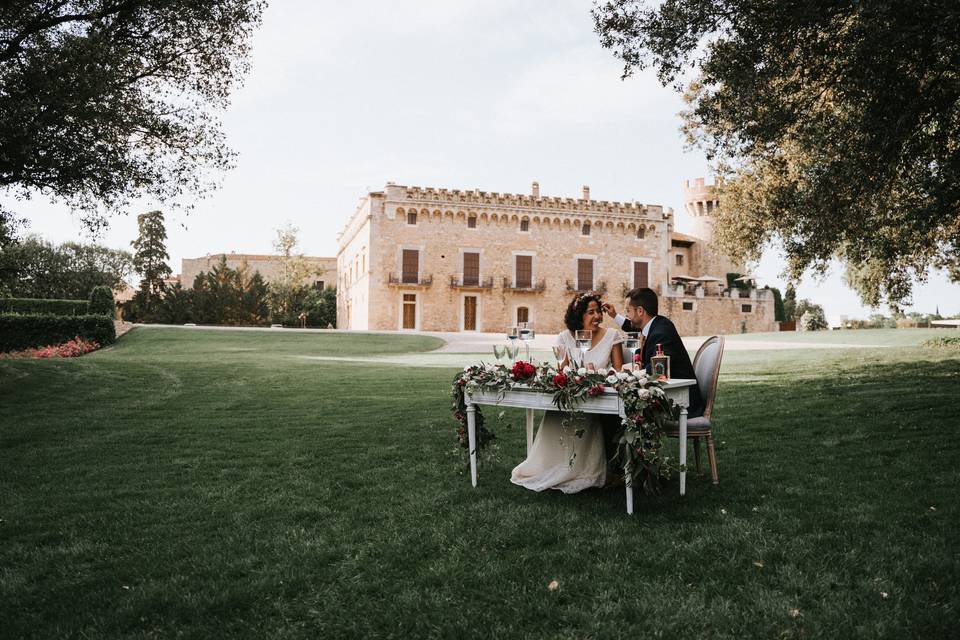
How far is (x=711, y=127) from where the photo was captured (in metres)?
8.60

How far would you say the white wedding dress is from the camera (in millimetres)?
4422

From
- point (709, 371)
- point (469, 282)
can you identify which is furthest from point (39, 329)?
point (709, 371)

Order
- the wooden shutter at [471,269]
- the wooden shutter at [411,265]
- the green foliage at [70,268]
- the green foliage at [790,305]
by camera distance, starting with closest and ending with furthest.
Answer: the wooden shutter at [411,265] < the wooden shutter at [471,269] < the green foliage at [70,268] < the green foliage at [790,305]

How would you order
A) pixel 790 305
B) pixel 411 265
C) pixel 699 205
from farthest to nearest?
1. pixel 790 305
2. pixel 699 205
3. pixel 411 265

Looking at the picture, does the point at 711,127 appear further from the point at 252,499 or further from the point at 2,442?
the point at 2,442

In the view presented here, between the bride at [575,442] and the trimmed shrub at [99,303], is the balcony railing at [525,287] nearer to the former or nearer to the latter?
the trimmed shrub at [99,303]

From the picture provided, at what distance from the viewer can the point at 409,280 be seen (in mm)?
33719

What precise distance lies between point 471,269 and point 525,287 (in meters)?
3.23

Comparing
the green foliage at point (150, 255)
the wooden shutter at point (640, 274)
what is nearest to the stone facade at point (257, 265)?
the green foliage at point (150, 255)

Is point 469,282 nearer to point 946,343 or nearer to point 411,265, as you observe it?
point 411,265

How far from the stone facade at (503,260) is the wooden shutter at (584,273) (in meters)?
0.06

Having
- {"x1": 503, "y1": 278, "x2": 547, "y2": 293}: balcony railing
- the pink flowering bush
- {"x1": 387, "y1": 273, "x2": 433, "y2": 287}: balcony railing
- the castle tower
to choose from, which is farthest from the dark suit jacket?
the castle tower

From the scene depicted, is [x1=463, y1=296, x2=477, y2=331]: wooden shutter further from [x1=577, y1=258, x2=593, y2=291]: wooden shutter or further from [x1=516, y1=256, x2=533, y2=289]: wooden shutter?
[x1=577, y1=258, x2=593, y2=291]: wooden shutter

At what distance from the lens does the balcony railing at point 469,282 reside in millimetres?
34031
